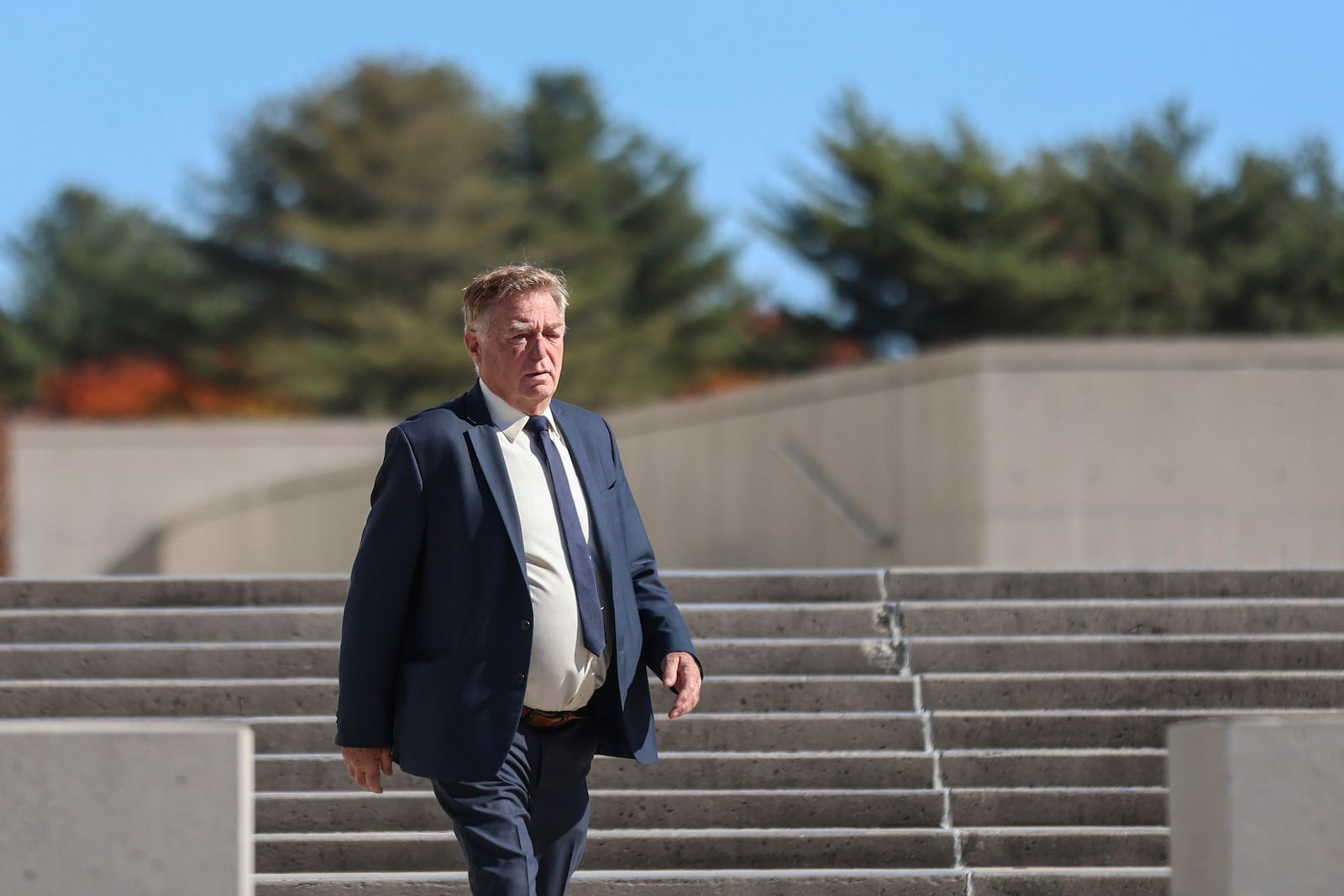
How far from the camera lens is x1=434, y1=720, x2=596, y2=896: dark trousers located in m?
3.25

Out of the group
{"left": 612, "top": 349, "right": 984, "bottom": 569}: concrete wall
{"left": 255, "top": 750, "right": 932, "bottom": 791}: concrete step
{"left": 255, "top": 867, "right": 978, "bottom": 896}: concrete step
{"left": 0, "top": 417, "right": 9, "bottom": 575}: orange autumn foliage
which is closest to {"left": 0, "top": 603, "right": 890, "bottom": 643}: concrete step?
{"left": 255, "top": 750, "right": 932, "bottom": 791}: concrete step

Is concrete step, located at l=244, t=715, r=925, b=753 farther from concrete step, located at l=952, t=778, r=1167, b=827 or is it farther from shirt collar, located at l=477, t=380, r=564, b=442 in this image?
shirt collar, located at l=477, t=380, r=564, b=442

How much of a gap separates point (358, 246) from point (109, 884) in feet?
108

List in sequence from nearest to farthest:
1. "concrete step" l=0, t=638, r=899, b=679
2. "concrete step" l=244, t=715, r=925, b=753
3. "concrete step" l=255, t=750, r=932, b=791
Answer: "concrete step" l=255, t=750, r=932, b=791 < "concrete step" l=244, t=715, r=925, b=753 < "concrete step" l=0, t=638, r=899, b=679

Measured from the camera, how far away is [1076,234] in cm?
3456

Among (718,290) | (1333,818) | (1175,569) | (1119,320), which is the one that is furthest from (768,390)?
(718,290)

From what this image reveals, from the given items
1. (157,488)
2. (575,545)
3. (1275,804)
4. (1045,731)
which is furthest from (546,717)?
(157,488)

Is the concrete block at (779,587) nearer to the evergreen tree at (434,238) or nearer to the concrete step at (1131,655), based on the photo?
the concrete step at (1131,655)

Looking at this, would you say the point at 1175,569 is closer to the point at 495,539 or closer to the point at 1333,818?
the point at 1333,818

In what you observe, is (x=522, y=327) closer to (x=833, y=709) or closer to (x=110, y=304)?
(x=833, y=709)

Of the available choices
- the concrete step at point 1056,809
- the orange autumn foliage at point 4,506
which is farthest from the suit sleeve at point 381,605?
the orange autumn foliage at point 4,506

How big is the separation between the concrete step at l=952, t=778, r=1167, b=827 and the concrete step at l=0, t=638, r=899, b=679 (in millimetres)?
868

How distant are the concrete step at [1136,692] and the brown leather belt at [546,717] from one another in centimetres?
286

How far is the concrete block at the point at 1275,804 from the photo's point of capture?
11.3 ft
